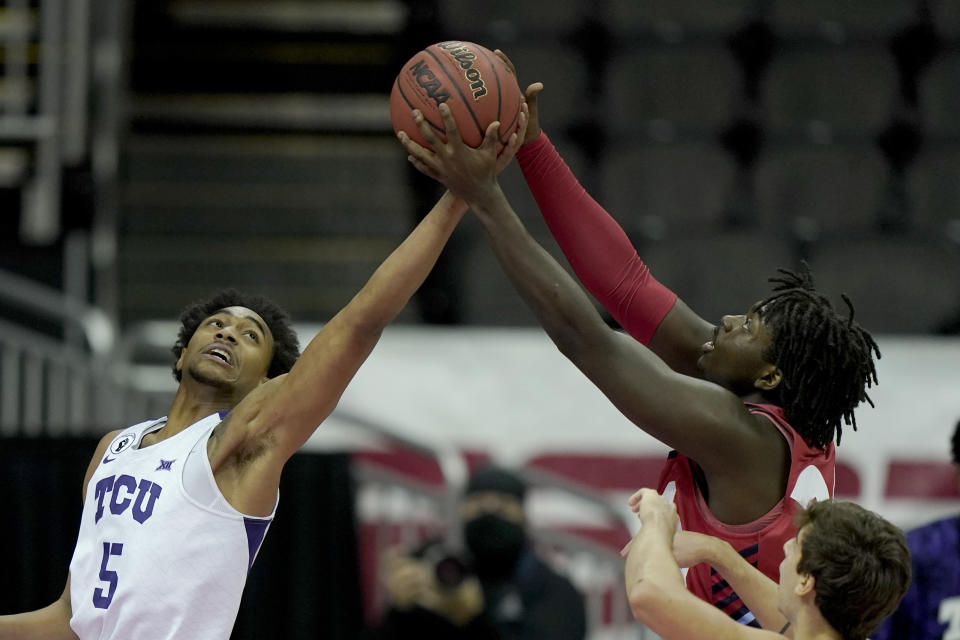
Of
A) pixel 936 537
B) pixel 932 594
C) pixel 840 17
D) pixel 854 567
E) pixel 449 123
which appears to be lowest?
pixel 932 594

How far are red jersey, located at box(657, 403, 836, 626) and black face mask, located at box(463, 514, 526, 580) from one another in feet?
8.50

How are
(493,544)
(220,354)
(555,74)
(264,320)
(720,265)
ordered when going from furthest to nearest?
(555,74) < (720,265) < (493,544) < (264,320) < (220,354)

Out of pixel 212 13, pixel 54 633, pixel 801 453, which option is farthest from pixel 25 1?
pixel 801 453

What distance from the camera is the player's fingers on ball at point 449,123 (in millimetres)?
3352

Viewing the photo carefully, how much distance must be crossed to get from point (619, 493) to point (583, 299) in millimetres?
4181

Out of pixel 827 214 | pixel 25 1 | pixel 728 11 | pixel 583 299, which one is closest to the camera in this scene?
pixel 583 299

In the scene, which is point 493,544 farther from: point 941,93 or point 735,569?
point 941,93

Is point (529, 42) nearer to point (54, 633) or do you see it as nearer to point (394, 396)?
point (394, 396)

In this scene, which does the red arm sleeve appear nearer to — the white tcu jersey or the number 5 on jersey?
the white tcu jersey

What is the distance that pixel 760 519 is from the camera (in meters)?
3.40

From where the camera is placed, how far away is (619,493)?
24.4 ft

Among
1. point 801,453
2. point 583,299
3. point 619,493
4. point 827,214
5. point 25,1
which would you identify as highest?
point 25,1

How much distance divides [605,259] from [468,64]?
65 centimetres

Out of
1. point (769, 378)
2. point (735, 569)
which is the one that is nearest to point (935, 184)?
point (769, 378)
